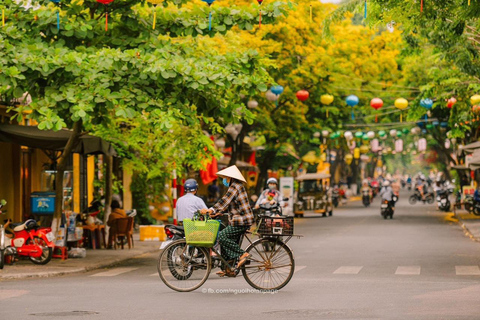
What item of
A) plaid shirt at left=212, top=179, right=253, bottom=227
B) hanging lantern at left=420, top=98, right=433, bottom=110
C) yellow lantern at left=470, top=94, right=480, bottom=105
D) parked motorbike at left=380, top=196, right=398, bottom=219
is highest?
hanging lantern at left=420, top=98, right=433, bottom=110

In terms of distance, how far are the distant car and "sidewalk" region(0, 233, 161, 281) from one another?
24050 millimetres

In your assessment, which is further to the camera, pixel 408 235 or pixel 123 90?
pixel 408 235

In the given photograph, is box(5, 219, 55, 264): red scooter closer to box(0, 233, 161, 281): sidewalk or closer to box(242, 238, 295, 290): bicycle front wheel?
box(0, 233, 161, 281): sidewalk

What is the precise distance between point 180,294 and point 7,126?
9.46 m

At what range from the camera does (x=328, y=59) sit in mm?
37750

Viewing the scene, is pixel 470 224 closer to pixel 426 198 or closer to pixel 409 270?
pixel 409 270

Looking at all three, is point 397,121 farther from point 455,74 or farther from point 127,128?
point 127,128

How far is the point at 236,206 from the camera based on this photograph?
1412 cm

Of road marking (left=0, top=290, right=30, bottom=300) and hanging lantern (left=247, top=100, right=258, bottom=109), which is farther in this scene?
hanging lantern (left=247, top=100, right=258, bottom=109)

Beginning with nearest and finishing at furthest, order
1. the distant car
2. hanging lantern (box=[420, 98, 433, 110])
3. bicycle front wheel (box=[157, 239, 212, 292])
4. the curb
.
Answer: bicycle front wheel (box=[157, 239, 212, 292]) → the curb → hanging lantern (box=[420, 98, 433, 110]) → the distant car

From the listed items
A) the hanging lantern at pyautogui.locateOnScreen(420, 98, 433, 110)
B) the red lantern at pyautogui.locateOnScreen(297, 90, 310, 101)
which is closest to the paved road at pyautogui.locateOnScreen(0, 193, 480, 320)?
the hanging lantern at pyautogui.locateOnScreen(420, 98, 433, 110)

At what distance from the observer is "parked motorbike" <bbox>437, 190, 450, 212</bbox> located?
5206cm

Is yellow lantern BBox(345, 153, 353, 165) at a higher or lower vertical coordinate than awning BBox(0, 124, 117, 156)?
higher

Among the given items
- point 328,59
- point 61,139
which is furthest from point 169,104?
point 328,59
